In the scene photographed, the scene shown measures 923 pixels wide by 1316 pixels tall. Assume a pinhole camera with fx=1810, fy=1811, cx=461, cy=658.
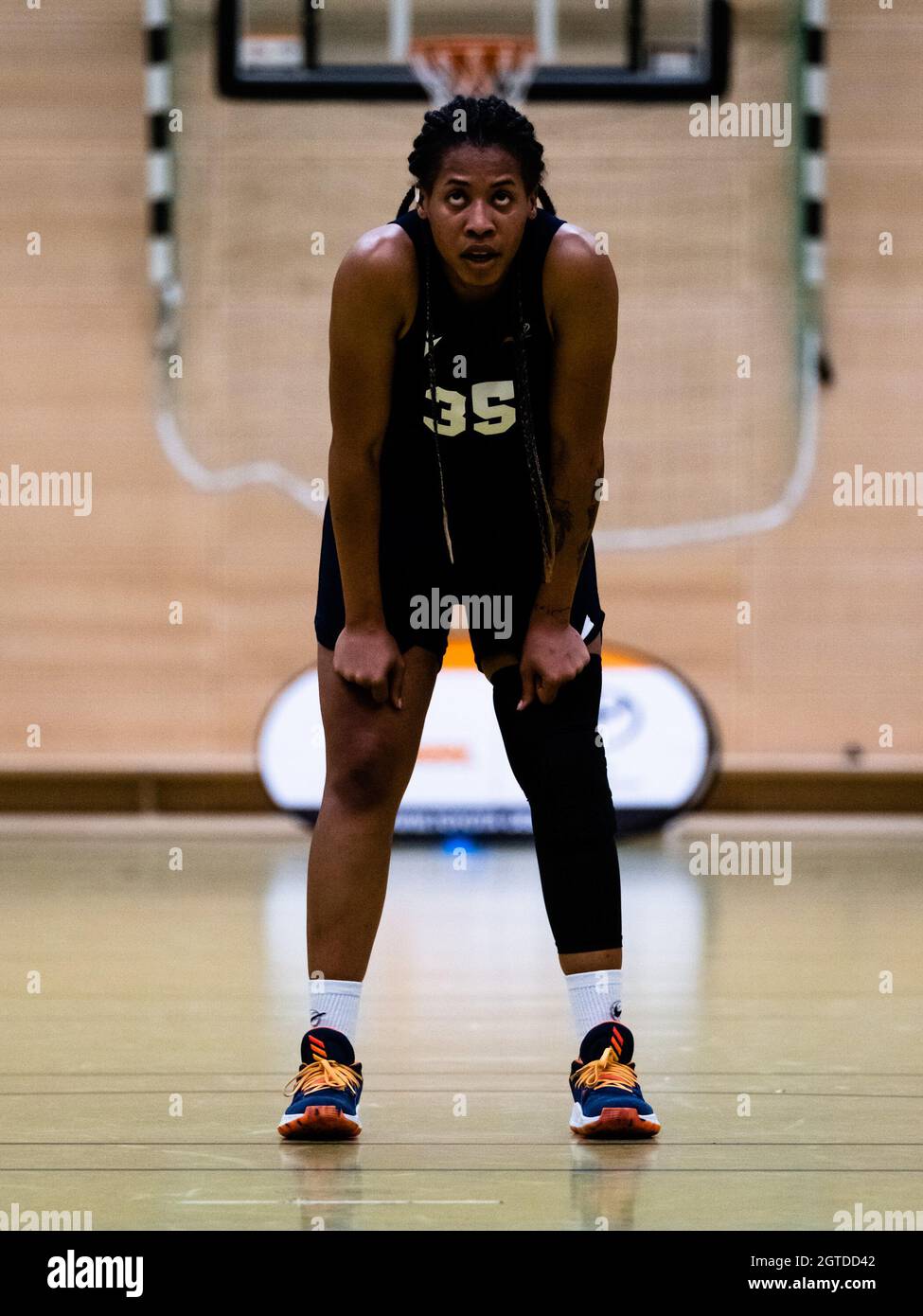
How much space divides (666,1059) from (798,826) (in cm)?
444

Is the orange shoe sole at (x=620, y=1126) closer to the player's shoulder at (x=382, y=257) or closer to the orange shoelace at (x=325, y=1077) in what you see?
the orange shoelace at (x=325, y=1077)

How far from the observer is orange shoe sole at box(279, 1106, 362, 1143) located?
97.3 inches

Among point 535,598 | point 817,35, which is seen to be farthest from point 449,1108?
point 817,35

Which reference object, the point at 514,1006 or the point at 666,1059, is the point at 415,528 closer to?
the point at 666,1059

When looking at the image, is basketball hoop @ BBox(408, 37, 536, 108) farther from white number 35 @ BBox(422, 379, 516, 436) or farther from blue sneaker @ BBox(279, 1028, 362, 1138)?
blue sneaker @ BBox(279, 1028, 362, 1138)

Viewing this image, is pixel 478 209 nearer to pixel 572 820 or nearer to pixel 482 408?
pixel 482 408

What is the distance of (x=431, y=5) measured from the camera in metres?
7.56

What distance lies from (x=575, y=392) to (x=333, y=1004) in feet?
3.06

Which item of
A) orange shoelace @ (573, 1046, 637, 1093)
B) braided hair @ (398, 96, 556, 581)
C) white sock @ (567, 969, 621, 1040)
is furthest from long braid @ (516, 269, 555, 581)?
orange shoelace @ (573, 1046, 637, 1093)

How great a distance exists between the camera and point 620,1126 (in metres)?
2.50

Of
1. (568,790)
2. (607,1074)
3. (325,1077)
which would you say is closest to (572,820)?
(568,790)

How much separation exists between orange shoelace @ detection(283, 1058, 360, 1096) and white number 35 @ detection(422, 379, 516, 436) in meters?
0.91

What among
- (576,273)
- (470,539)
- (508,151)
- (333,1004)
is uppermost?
(508,151)

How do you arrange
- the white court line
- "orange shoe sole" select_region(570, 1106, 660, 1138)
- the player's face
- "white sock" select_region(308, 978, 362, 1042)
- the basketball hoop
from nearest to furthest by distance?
the white court line → the player's face → "orange shoe sole" select_region(570, 1106, 660, 1138) → "white sock" select_region(308, 978, 362, 1042) → the basketball hoop
